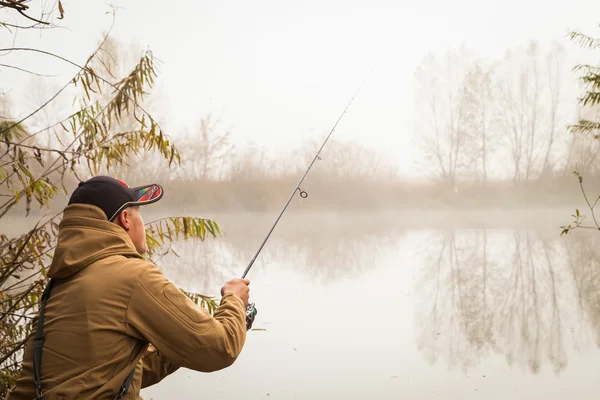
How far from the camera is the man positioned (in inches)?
42.6

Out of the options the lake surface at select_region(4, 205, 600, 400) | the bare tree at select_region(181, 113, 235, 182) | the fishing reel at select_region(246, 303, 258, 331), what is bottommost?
the lake surface at select_region(4, 205, 600, 400)

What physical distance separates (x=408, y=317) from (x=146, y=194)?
5.01 meters

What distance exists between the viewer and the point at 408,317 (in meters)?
5.96

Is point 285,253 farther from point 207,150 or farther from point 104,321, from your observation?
point 104,321

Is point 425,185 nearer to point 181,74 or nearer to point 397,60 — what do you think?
point 397,60

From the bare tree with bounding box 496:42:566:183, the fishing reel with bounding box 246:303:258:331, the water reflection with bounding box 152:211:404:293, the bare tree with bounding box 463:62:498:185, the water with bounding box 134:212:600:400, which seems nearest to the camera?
the fishing reel with bounding box 246:303:258:331

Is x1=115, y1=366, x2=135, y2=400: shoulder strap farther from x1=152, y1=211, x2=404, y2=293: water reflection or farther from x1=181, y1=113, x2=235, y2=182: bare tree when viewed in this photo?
x1=181, y1=113, x2=235, y2=182: bare tree

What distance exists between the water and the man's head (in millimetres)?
2944

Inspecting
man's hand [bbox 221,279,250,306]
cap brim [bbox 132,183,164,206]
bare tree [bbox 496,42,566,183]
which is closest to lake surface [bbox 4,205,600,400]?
man's hand [bbox 221,279,250,306]

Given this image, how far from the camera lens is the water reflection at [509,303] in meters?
4.93

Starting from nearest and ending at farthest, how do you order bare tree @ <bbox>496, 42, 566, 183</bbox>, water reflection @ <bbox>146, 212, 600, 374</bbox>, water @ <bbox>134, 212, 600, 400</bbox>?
water @ <bbox>134, 212, 600, 400</bbox>, water reflection @ <bbox>146, 212, 600, 374</bbox>, bare tree @ <bbox>496, 42, 566, 183</bbox>

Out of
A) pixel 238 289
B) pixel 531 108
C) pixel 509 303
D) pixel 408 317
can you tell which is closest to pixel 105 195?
pixel 238 289

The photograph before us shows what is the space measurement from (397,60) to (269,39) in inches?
161

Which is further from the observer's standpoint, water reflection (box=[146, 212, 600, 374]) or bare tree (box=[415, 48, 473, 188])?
bare tree (box=[415, 48, 473, 188])
